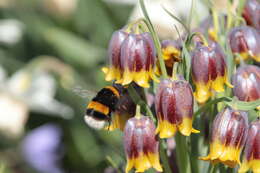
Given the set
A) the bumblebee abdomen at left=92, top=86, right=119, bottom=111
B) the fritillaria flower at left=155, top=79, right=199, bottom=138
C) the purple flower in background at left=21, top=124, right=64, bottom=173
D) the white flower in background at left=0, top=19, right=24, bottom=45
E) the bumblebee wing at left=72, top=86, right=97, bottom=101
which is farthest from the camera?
the white flower in background at left=0, top=19, right=24, bottom=45

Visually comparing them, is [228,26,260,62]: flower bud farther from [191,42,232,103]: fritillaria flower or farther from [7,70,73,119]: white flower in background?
[7,70,73,119]: white flower in background

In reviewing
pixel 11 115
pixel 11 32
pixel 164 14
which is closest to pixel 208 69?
pixel 11 115

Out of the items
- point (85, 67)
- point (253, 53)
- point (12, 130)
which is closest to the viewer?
point (253, 53)

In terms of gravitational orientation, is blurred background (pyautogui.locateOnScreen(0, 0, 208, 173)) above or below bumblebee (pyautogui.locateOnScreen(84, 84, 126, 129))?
above

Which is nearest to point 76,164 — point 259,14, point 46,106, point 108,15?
point 46,106

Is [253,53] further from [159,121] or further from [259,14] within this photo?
[159,121]

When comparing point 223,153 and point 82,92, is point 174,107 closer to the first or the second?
point 223,153

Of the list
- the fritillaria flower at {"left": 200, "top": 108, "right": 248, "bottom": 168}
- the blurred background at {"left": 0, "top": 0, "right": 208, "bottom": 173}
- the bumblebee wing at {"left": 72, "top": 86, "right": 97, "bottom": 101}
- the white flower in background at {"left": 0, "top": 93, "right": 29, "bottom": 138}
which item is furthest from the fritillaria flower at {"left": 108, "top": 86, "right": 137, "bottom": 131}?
the white flower in background at {"left": 0, "top": 93, "right": 29, "bottom": 138}
